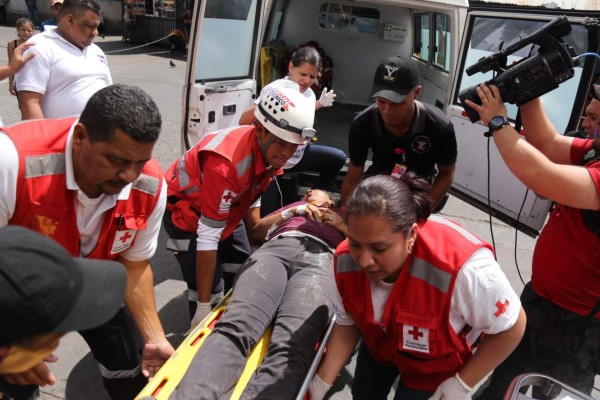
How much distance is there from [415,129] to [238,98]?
180 centimetres

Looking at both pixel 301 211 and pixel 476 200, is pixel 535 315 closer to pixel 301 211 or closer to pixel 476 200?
pixel 301 211

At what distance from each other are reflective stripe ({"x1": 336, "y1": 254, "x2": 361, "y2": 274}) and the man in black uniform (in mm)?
1157

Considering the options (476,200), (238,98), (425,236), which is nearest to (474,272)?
(425,236)

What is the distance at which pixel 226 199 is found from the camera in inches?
98.0

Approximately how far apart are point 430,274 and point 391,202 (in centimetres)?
32

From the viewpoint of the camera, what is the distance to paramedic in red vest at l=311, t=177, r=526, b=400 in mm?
1668

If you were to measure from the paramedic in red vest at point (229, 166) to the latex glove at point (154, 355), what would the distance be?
55cm

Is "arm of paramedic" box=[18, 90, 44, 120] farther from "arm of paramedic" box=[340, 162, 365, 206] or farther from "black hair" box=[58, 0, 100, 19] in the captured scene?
"arm of paramedic" box=[340, 162, 365, 206]

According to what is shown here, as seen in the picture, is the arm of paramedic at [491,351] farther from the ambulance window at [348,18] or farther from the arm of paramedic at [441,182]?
the ambulance window at [348,18]

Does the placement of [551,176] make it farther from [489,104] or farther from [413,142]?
[413,142]

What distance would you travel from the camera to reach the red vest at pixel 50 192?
5.15 ft

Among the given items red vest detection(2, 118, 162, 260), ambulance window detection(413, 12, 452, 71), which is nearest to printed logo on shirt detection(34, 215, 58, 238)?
red vest detection(2, 118, 162, 260)

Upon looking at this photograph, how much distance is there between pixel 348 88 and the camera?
27.0 feet

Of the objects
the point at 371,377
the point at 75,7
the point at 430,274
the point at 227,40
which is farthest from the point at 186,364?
the point at 227,40
